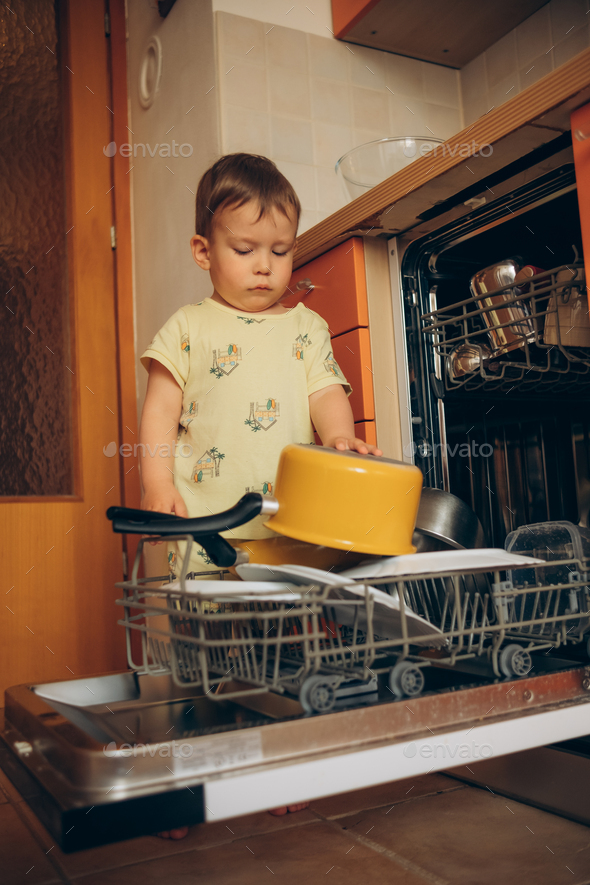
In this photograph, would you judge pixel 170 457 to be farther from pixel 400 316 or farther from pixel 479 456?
pixel 479 456

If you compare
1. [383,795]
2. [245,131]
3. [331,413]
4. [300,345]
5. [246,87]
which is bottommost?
Result: [383,795]

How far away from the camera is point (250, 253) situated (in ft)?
3.35

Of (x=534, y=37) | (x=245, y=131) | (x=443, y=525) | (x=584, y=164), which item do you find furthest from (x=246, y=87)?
(x=443, y=525)

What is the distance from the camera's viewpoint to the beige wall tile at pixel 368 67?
5.84 feet

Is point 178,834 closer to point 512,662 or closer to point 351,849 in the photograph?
point 351,849

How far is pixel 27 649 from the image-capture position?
169 centimetres

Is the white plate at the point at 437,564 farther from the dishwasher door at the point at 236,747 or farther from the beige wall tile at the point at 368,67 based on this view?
the beige wall tile at the point at 368,67

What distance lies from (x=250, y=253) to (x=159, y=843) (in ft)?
2.57

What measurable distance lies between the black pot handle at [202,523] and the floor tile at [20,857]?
18.2 inches

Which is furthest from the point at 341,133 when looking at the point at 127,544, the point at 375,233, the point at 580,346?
the point at 127,544

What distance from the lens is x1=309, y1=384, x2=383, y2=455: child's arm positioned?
102 centimetres

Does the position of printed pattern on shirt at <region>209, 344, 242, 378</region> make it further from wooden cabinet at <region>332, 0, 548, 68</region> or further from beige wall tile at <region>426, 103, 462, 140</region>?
beige wall tile at <region>426, 103, 462, 140</region>

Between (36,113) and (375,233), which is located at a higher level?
(36,113)

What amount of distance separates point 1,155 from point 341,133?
2.88 feet
